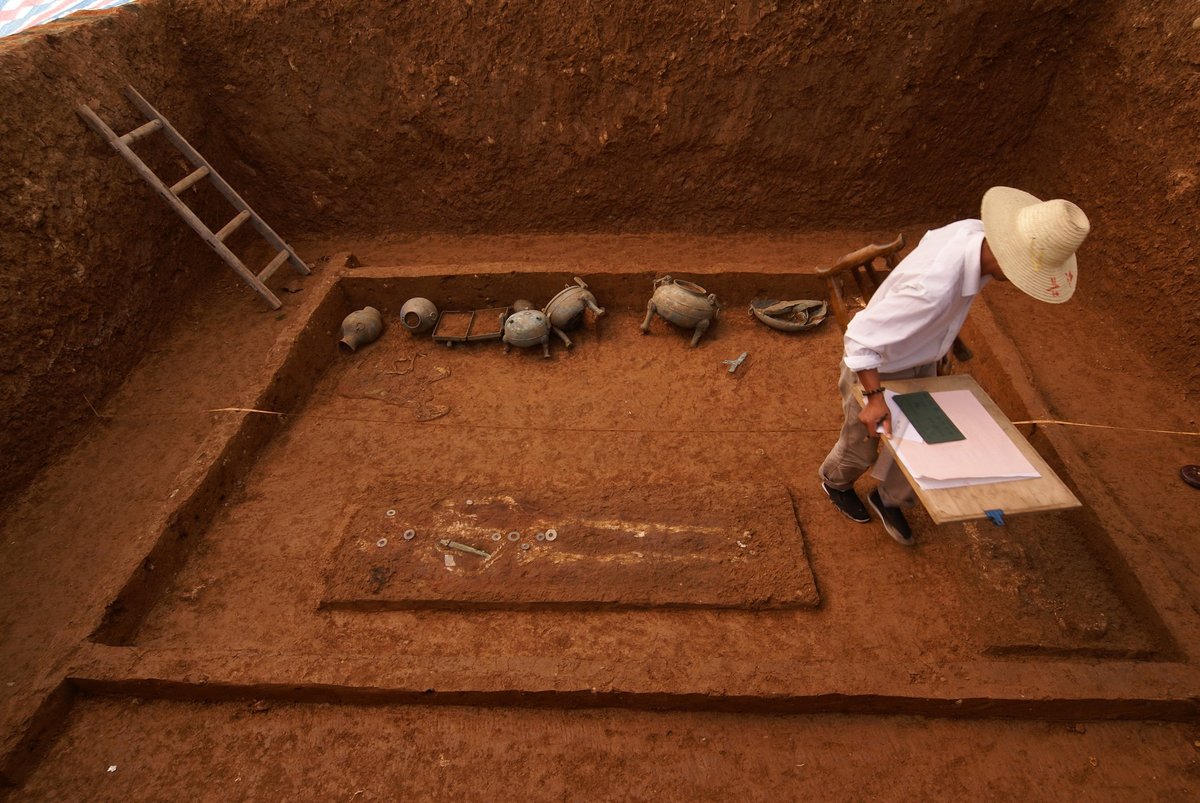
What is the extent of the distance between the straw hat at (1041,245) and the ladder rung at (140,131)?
492 centimetres

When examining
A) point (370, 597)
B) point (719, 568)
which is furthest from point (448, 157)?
point (719, 568)

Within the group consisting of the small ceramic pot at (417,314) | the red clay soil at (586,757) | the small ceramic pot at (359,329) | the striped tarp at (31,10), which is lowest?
the red clay soil at (586,757)

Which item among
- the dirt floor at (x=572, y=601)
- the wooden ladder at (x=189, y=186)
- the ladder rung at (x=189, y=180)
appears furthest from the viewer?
the ladder rung at (x=189, y=180)

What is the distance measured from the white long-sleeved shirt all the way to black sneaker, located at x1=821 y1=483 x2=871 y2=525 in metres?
0.97

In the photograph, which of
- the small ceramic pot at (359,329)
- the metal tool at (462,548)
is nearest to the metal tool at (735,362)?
the metal tool at (462,548)

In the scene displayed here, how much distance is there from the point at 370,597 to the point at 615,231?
11.7 ft

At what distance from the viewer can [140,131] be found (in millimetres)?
3820

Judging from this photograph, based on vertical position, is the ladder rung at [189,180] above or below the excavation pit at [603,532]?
above

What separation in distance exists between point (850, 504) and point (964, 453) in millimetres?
962

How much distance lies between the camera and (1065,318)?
3965 mm

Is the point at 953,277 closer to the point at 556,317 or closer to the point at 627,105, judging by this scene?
the point at 556,317

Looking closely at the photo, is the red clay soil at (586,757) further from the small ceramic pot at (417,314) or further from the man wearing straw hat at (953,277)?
the small ceramic pot at (417,314)

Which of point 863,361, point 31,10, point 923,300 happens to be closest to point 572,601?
point 863,361

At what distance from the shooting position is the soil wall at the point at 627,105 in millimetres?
4215
